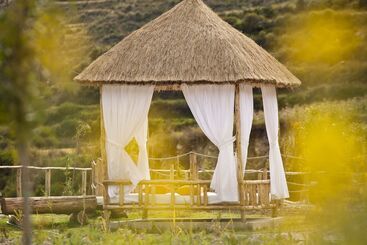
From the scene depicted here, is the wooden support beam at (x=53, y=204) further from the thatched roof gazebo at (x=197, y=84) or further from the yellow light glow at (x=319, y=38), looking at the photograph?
the yellow light glow at (x=319, y=38)

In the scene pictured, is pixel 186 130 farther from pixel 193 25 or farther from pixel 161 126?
pixel 193 25

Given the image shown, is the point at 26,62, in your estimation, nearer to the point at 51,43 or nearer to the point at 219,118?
the point at 51,43

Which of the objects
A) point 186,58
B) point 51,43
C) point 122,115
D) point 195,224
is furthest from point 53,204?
point 51,43

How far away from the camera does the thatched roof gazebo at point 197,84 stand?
36.7 ft

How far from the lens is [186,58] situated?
1139cm

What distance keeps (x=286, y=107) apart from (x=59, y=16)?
57.7 feet

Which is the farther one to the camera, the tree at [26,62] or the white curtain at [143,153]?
the white curtain at [143,153]

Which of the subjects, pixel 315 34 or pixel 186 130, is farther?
pixel 315 34

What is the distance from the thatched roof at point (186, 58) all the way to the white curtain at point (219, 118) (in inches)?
9.7

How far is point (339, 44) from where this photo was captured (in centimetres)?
2850

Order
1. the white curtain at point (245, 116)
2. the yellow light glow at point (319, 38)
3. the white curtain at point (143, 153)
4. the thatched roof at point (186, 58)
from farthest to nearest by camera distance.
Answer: the yellow light glow at point (319, 38)
the white curtain at point (143, 153)
the white curtain at point (245, 116)
the thatched roof at point (186, 58)

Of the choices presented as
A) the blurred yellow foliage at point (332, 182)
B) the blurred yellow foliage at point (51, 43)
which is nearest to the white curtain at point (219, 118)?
the blurred yellow foliage at point (51, 43)

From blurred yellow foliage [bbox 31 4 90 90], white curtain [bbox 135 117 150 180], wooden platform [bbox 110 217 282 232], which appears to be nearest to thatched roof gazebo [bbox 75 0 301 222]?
wooden platform [bbox 110 217 282 232]

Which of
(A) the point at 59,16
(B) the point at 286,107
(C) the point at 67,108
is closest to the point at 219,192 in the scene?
(A) the point at 59,16
